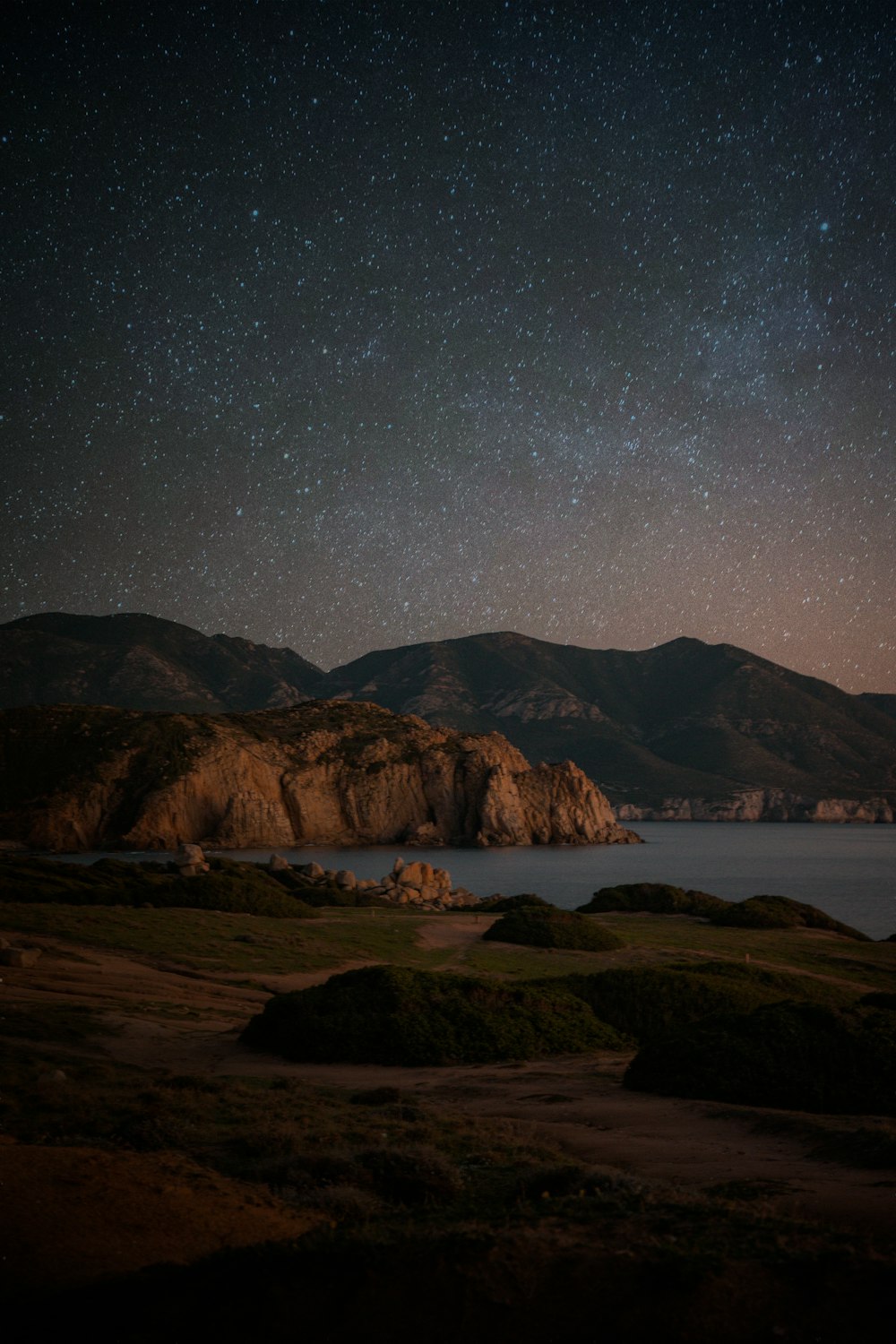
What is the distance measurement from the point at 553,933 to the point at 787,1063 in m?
17.7

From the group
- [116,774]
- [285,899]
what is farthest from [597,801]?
[285,899]

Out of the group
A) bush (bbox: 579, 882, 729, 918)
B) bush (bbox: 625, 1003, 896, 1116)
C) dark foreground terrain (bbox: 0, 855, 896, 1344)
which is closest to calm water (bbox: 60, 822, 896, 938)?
bush (bbox: 579, 882, 729, 918)

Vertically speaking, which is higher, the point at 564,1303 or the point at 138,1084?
the point at 564,1303

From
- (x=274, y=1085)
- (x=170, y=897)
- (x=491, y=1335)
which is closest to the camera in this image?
(x=491, y=1335)

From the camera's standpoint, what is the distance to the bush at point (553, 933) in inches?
1110

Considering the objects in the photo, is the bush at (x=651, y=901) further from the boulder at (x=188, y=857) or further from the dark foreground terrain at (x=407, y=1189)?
the dark foreground terrain at (x=407, y=1189)

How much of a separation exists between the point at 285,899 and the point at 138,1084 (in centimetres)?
2294

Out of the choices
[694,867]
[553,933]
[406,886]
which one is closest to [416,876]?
[406,886]

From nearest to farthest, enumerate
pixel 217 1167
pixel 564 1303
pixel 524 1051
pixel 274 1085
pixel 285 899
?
pixel 564 1303 < pixel 217 1167 < pixel 274 1085 < pixel 524 1051 < pixel 285 899

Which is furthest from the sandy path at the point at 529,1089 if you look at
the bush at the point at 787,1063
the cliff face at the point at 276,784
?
the cliff face at the point at 276,784

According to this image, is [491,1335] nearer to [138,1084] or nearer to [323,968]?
[138,1084]

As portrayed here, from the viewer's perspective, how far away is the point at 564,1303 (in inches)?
171

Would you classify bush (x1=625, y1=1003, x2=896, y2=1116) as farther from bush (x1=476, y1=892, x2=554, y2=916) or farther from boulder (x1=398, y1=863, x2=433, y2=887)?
boulder (x1=398, y1=863, x2=433, y2=887)

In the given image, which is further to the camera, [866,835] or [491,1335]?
[866,835]
